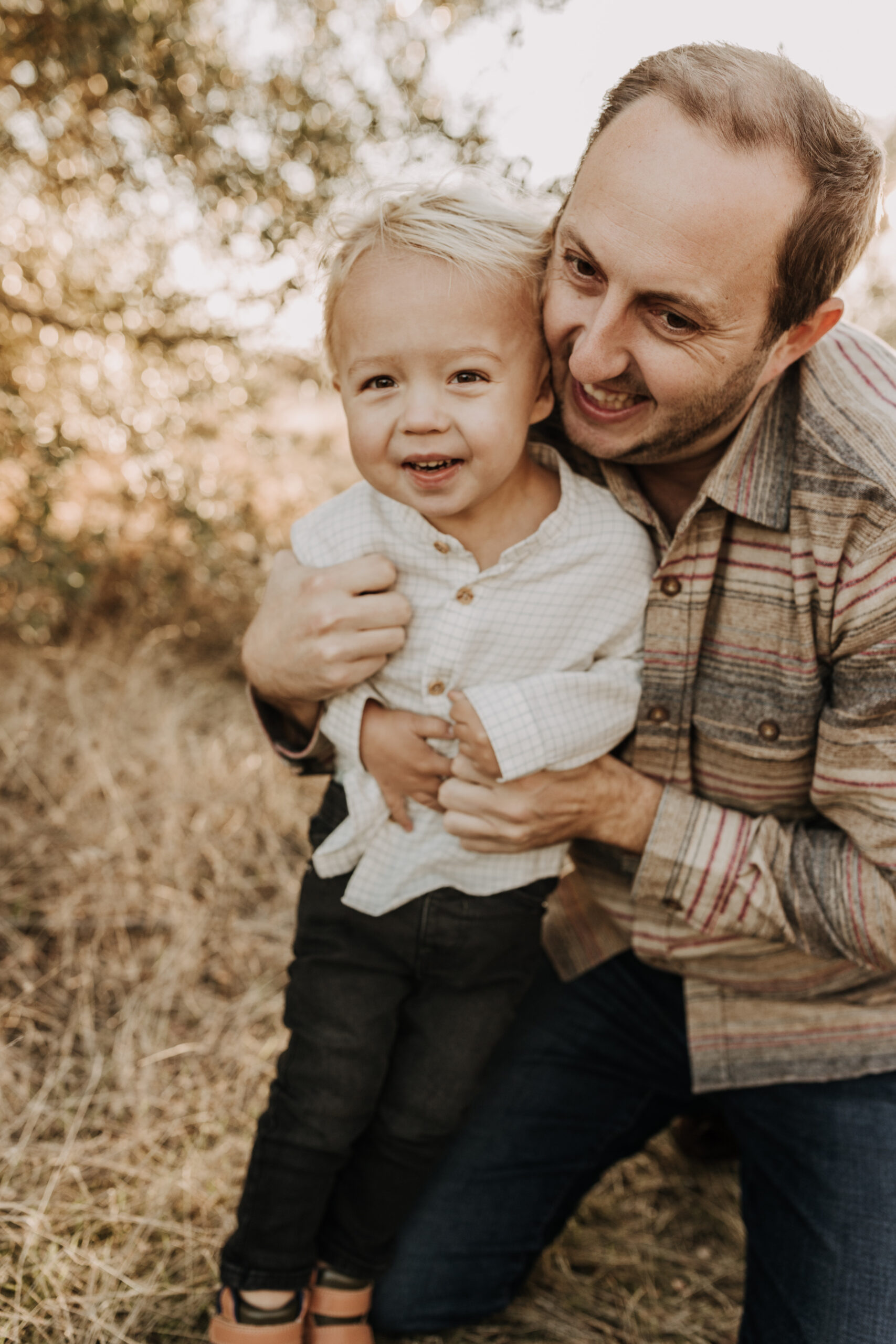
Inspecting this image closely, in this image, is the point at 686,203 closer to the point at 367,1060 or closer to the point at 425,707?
the point at 425,707

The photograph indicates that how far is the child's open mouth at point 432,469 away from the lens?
5.30ft

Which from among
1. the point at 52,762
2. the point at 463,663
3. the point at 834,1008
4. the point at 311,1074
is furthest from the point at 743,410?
the point at 52,762

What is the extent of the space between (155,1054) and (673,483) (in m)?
1.82

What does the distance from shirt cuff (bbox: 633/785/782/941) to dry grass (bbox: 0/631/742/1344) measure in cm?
97

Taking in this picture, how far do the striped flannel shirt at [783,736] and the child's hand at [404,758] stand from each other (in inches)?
16.4

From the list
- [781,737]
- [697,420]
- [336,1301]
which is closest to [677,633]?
[781,737]

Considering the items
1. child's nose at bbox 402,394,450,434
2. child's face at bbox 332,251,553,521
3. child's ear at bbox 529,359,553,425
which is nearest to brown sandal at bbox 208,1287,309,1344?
child's face at bbox 332,251,553,521

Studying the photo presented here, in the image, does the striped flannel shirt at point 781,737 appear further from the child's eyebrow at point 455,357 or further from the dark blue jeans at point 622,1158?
the child's eyebrow at point 455,357

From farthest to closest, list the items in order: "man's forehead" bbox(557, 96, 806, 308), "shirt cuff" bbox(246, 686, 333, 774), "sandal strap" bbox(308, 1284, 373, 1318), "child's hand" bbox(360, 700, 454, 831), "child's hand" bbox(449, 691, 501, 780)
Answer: "shirt cuff" bbox(246, 686, 333, 774) → "sandal strap" bbox(308, 1284, 373, 1318) → "child's hand" bbox(360, 700, 454, 831) → "child's hand" bbox(449, 691, 501, 780) → "man's forehead" bbox(557, 96, 806, 308)

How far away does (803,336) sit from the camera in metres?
1.68

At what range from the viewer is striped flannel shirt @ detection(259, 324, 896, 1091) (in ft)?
5.33

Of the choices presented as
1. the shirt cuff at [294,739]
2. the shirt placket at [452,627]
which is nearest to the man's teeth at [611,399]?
the shirt placket at [452,627]

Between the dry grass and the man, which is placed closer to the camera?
the man

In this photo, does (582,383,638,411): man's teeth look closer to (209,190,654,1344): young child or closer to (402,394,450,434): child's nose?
(209,190,654,1344): young child
